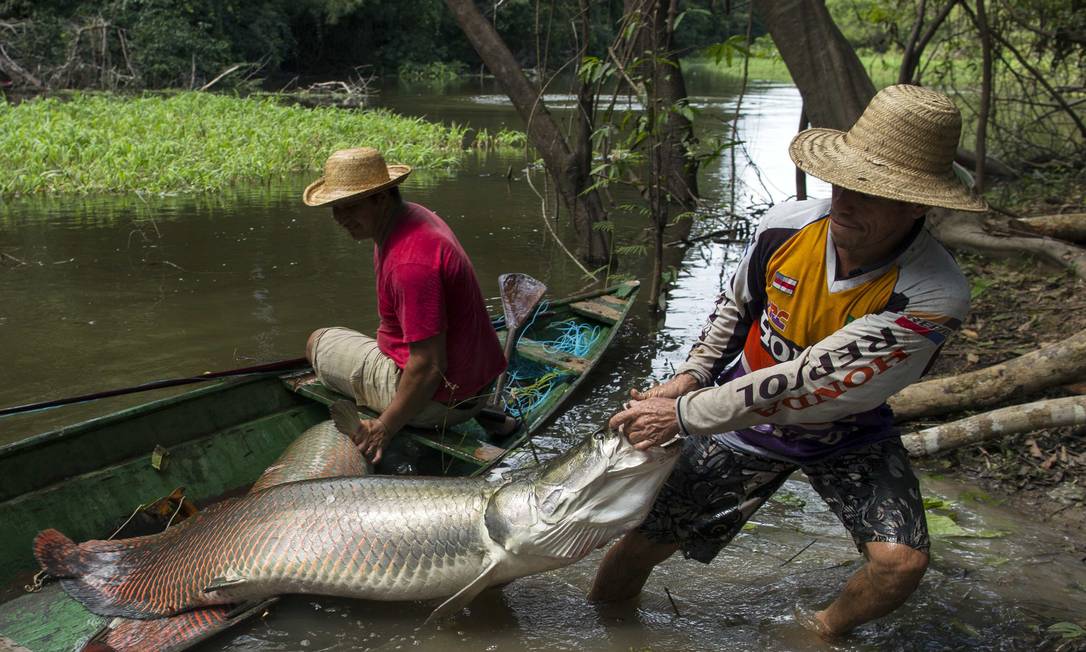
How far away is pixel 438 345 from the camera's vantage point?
428cm

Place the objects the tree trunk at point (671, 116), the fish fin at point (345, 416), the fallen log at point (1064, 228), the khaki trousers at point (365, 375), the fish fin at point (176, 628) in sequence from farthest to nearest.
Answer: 1. the fallen log at point (1064, 228)
2. the tree trunk at point (671, 116)
3. the khaki trousers at point (365, 375)
4. the fish fin at point (345, 416)
5. the fish fin at point (176, 628)

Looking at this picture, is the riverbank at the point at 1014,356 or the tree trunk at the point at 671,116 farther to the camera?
the tree trunk at the point at 671,116

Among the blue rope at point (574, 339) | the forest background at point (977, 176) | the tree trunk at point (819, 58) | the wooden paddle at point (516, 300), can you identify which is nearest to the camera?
the forest background at point (977, 176)

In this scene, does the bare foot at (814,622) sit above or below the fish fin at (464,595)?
below

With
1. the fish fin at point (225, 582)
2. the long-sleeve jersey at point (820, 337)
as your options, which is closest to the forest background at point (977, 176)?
the long-sleeve jersey at point (820, 337)

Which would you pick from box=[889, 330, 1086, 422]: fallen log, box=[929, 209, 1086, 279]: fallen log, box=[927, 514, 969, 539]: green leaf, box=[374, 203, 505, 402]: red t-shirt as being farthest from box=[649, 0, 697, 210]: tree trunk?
box=[927, 514, 969, 539]: green leaf

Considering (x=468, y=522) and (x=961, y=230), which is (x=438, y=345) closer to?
(x=468, y=522)

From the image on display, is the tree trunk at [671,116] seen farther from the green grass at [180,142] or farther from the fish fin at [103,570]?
the green grass at [180,142]

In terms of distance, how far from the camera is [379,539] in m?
3.38

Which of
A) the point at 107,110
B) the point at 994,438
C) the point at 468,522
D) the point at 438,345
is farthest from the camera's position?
the point at 107,110

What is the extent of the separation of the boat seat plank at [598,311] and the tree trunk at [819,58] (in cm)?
210

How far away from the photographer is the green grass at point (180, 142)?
38.2 ft

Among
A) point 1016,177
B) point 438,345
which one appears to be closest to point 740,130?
point 1016,177

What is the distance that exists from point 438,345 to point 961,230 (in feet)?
17.5
